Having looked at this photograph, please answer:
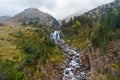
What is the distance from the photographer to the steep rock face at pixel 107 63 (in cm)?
8556

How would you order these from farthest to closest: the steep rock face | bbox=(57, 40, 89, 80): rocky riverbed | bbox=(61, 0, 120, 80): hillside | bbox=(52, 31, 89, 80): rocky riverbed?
bbox=(57, 40, 89, 80): rocky riverbed → bbox=(52, 31, 89, 80): rocky riverbed → bbox=(61, 0, 120, 80): hillside → the steep rock face

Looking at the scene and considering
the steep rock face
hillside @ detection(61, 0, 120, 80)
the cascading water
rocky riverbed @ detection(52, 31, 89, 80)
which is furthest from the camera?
the cascading water

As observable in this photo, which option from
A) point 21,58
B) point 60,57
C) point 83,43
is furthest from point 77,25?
point 21,58

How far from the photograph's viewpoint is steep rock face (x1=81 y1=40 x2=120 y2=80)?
85.6 m

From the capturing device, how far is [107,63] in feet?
298

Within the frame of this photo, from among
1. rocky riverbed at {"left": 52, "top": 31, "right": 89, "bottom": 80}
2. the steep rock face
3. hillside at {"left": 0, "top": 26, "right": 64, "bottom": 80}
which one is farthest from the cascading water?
the steep rock face

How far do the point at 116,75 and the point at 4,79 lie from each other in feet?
121

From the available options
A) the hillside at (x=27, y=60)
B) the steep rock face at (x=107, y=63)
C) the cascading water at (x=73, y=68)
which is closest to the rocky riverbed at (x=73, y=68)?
the cascading water at (x=73, y=68)

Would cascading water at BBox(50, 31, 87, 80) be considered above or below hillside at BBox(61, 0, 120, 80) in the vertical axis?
below

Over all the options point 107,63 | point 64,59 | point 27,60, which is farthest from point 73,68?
point 107,63

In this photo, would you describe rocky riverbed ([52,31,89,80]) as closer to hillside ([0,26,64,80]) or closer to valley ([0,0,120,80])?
valley ([0,0,120,80])

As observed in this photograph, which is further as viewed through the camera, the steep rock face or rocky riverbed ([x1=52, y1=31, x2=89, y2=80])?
rocky riverbed ([x1=52, y1=31, x2=89, y2=80])

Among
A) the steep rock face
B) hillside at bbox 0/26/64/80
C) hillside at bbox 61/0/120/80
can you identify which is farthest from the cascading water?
the steep rock face

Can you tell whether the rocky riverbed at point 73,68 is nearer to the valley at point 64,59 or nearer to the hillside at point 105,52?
the valley at point 64,59
